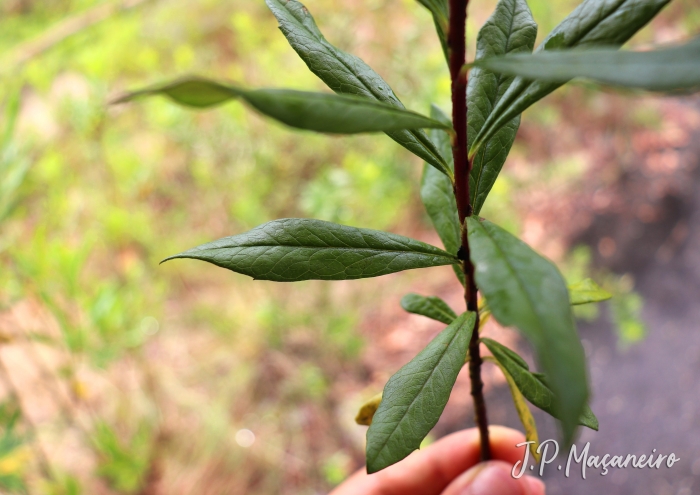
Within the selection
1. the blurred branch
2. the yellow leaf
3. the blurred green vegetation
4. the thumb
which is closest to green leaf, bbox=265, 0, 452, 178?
the yellow leaf

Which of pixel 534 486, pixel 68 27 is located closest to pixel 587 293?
pixel 534 486

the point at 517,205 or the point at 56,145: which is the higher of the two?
the point at 56,145

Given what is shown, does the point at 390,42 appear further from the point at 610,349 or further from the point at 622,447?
the point at 622,447

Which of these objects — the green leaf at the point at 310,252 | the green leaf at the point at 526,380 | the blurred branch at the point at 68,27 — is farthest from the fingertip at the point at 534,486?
the blurred branch at the point at 68,27

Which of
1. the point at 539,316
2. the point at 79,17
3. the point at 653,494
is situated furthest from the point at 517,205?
the point at 79,17

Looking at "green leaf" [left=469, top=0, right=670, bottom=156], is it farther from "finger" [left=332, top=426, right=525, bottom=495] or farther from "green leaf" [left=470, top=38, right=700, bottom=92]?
"finger" [left=332, top=426, right=525, bottom=495]

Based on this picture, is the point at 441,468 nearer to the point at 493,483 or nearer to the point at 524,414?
the point at 493,483
